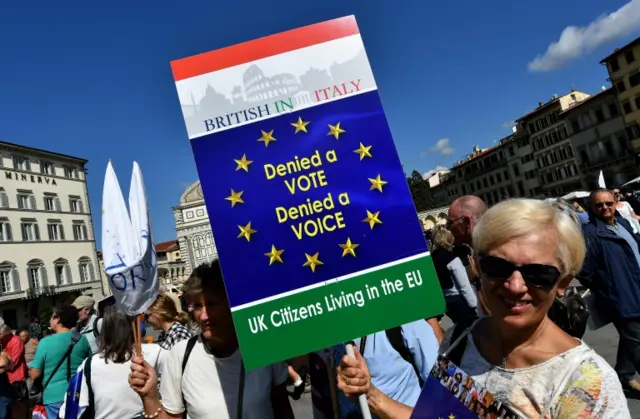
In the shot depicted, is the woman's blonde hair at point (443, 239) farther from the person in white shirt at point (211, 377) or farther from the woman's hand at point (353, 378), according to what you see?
the woman's hand at point (353, 378)

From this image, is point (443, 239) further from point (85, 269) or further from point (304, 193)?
point (85, 269)

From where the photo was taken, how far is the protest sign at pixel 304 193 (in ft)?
6.72

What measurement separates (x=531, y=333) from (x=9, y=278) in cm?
4724

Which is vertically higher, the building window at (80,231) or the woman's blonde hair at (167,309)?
the building window at (80,231)

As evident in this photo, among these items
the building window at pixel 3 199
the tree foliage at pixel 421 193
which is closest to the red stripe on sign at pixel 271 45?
the building window at pixel 3 199

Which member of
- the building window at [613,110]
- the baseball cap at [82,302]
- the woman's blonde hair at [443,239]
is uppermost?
the building window at [613,110]

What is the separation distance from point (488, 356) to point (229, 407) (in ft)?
4.42

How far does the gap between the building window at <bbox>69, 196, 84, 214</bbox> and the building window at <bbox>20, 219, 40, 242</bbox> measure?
5.10 m

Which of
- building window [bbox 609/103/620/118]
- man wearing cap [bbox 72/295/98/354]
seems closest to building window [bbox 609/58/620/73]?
building window [bbox 609/103/620/118]

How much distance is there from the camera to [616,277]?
474cm

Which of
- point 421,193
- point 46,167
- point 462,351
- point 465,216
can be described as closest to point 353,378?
point 462,351

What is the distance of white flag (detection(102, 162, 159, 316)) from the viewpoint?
2.78 metres

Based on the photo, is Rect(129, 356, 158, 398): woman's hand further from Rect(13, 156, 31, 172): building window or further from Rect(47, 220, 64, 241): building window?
Rect(47, 220, 64, 241): building window

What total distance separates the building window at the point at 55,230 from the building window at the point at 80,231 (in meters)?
1.81
